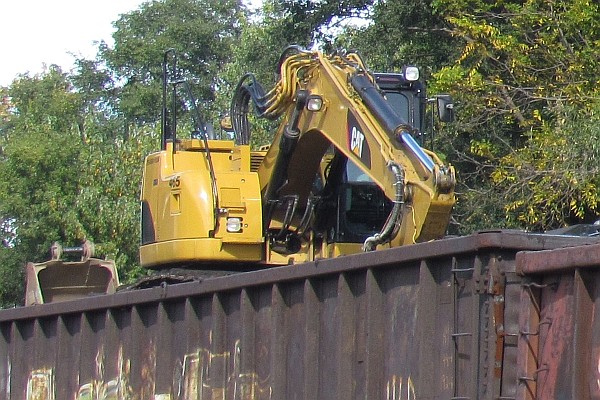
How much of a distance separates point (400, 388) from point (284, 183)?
5693 millimetres

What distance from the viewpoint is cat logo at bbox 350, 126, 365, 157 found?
9906 millimetres

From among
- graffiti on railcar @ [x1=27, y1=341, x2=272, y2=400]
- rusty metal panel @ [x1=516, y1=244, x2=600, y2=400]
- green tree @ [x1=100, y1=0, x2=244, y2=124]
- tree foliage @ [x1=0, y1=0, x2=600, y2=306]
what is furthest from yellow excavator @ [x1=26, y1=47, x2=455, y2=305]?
green tree @ [x1=100, y1=0, x2=244, y2=124]

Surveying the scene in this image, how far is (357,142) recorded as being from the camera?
393 inches

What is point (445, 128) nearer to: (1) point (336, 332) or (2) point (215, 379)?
(2) point (215, 379)

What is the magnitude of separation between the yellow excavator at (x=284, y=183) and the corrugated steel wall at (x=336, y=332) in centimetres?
200

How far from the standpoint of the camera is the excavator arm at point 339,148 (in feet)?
29.7

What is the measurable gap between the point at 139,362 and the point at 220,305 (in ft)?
3.71

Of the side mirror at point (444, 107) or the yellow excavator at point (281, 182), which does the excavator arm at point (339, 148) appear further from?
the side mirror at point (444, 107)

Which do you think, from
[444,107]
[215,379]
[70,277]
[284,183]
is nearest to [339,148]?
[284,183]

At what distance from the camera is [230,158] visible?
472 inches

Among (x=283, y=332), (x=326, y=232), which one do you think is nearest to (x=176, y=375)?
(x=283, y=332)

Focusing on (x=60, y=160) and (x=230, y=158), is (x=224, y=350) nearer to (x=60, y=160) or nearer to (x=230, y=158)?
(x=230, y=158)

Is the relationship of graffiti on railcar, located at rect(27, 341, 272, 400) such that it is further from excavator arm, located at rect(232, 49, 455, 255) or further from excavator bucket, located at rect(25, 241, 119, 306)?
excavator bucket, located at rect(25, 241, 119, 306)

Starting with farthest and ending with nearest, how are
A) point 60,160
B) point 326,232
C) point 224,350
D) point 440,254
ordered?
point 60,160, point 326,232, point 224,350, point 440,254
